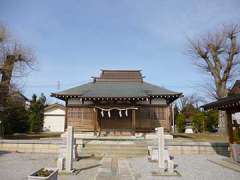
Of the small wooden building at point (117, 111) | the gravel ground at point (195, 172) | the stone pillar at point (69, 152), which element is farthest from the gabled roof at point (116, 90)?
the stone pillar at point (69, 152)

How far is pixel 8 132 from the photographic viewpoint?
22.4 metres

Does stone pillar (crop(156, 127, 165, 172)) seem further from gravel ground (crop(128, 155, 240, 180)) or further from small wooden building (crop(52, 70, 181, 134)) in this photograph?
small wooden building (crop(52, 70, 181, 134))

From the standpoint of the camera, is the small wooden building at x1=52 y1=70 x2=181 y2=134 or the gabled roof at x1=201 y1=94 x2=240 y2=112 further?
the small wooden building at x1=52 y1=70 x2=181 y2=134

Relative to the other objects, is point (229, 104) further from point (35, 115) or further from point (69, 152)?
point (35, 115)

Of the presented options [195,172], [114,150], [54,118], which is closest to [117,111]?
[114,150]

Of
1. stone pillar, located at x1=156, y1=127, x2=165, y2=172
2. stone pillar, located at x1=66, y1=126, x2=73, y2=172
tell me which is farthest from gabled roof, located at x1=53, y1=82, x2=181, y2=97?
stone pillar, located at x1=66, y1=126, x2=73, y2=172

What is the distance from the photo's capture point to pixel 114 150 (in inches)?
457

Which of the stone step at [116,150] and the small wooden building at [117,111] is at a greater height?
the small wooden building at [117,111]

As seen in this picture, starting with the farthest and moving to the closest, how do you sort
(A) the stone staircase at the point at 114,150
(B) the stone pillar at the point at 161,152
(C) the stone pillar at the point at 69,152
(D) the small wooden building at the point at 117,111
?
(D) the small wooden building at the point at 117,111 → (A) the stone staircase at the point at 114,150 → (B) the stone pillar at the point at 161,152 → (C) the stone pillar at the point at 69,152

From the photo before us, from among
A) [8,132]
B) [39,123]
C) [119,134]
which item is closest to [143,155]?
[119,134]

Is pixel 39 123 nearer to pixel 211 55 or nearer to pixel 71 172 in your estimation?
pixel 211 55

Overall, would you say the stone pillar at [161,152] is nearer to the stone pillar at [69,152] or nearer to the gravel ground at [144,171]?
the gravel ground at [144,171]

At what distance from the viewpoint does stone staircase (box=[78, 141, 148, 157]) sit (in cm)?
1118

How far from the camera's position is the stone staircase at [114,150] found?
11180mm
